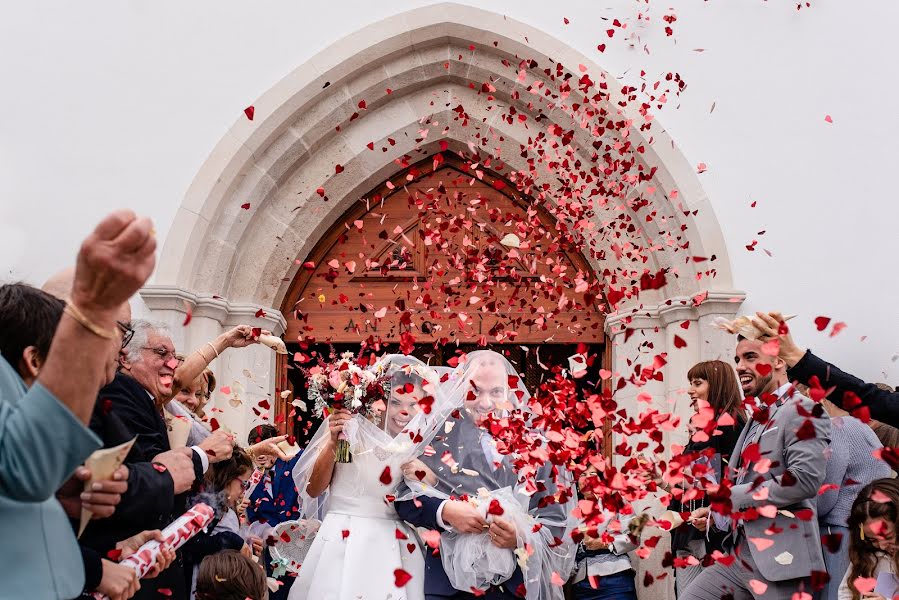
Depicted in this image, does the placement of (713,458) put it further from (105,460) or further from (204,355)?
(105,460)

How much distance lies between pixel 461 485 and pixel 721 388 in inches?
49.6

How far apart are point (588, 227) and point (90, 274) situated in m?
5.25

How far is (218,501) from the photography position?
404 cm

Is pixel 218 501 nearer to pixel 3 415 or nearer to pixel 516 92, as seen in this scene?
pixel 3 415

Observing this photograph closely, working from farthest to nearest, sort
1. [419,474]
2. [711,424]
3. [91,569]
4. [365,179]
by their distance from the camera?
[365,179] → [711,424] → [419,474] → [91,569]

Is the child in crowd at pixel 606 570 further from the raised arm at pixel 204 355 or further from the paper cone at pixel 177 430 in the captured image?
the paper cone at pixel 177 430

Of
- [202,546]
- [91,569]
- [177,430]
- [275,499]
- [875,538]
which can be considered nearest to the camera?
[91,569]

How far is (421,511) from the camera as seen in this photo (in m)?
4.22

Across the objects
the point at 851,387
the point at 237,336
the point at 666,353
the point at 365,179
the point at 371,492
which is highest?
the point at 365,179

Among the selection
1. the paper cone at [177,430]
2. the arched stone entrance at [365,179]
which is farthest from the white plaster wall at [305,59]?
the paper cone at [177,430]

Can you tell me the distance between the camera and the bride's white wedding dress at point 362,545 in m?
4.19

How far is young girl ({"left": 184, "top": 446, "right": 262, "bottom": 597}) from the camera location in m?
4.01

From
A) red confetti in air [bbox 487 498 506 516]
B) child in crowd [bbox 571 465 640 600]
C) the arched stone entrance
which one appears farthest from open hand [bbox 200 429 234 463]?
the arched stone entrance

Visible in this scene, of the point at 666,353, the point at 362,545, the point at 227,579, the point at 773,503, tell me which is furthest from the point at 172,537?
the point at 666,353
